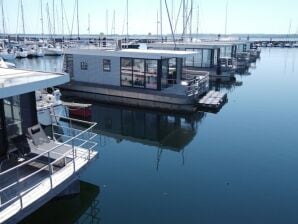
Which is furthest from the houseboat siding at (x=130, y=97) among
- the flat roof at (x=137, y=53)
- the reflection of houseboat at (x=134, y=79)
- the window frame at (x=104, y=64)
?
the flat roof at (x=137, y=53)

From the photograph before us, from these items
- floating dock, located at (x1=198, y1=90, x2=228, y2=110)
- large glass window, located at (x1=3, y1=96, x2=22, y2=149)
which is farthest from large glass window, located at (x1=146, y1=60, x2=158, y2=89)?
large glass window, located at (x1=3, y1=96, x2=22, y2=149)

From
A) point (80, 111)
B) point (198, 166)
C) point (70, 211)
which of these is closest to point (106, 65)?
point (80, 111)

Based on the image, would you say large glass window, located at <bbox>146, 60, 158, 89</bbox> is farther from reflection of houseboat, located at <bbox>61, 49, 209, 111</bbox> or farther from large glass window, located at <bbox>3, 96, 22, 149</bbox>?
large glass window, located at <bbox>3, 96, 22, 149</bbox>

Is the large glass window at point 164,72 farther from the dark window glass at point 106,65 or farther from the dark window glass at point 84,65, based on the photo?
the dark window glass at point 84,65

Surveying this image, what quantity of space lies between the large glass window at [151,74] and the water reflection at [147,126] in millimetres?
2548

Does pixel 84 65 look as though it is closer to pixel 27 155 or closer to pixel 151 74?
pixel 151 74

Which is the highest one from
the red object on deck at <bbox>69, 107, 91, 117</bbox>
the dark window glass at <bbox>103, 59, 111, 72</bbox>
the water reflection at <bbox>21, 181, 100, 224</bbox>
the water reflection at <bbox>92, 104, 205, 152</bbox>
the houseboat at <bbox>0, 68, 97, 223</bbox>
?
the dark window glass at <bbox>103, 59, 111, 72</bbox>

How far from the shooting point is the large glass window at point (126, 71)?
2552 cm

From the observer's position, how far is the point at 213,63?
38094mm

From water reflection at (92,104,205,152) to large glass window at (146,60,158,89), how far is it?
255cm

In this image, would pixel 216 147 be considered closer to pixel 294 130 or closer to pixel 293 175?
pixel 293 175

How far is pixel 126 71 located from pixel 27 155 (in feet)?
52.5

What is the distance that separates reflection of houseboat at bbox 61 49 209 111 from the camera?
958 inches

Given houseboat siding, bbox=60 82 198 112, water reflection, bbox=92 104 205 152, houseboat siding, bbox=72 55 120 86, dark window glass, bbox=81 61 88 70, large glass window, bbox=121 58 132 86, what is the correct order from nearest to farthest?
water reflection, bbox=92 104 205 152 < houseboat siding, bbox=60 82 198 112 < large glass window, bbox=121 58 132 86 < houseboat siding, bbox=72 55 120 86 < dark window glass, bbox=81 61 88 70
